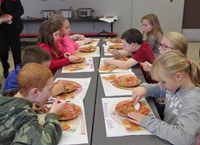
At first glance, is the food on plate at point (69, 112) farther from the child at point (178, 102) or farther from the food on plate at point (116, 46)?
the food on plate at point (116, 46)

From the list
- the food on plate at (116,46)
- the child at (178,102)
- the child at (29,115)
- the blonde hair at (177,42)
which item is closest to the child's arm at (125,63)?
the blonde hair at (177,42)

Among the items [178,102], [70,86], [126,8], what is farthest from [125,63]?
[126,8]

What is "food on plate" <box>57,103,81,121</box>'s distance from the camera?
1270mm

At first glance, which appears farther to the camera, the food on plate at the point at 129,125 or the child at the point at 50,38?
the child at the point at 50,38

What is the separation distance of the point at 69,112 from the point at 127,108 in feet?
1.10

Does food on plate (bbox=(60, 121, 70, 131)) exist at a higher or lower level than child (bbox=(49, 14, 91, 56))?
lower

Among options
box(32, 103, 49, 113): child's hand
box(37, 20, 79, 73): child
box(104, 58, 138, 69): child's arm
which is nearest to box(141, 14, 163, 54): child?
box(104, 58, 138, 69): child's arm

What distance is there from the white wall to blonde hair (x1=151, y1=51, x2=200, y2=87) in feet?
14.7

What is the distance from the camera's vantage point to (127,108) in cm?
136

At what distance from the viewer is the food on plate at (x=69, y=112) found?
127 centimetres

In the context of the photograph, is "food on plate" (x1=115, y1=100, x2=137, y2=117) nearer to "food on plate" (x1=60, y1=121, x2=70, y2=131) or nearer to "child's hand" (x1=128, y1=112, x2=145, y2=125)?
"child's hand" (x1=128, y1=112, x2=145, y2=125)

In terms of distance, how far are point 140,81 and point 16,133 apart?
3.26ft

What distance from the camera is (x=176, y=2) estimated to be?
5.39 meters

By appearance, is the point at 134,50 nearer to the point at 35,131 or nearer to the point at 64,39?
the point at 64,39
